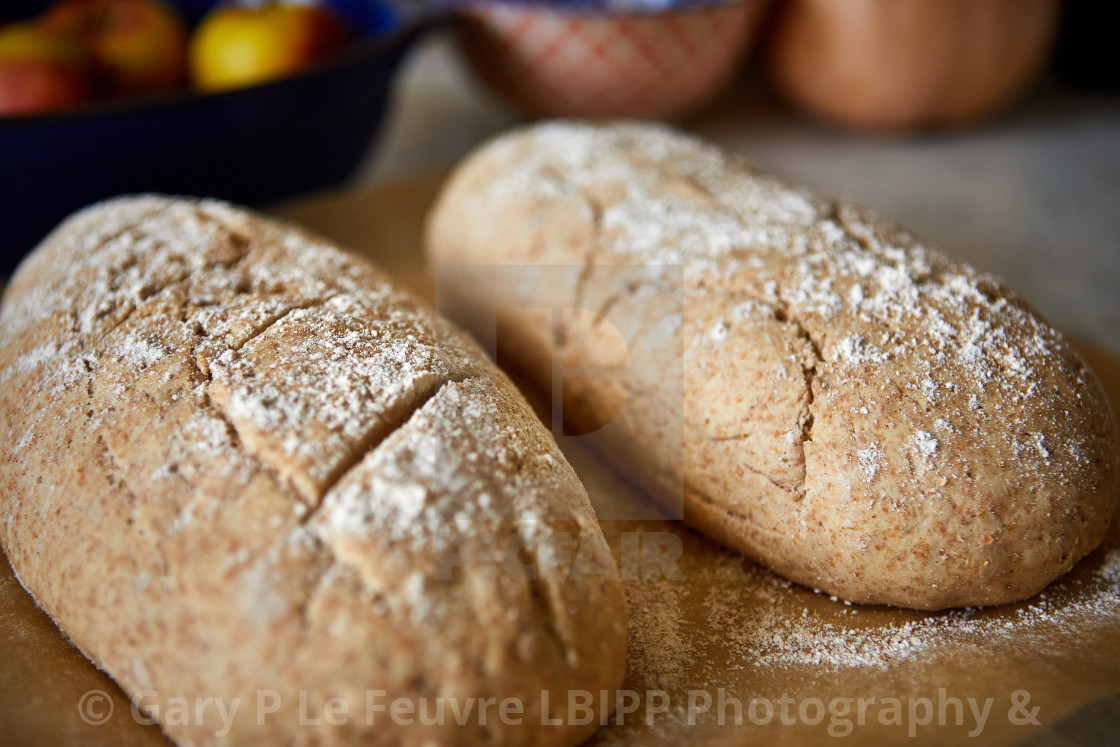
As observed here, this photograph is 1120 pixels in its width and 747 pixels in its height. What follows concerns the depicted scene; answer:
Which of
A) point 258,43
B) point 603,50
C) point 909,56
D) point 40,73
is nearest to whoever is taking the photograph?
point 40,73

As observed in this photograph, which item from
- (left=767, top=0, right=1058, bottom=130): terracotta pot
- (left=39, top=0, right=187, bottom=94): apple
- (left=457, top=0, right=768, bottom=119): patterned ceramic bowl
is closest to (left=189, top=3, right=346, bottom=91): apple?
(left=39, top=0, right=187, bottom=94): apple

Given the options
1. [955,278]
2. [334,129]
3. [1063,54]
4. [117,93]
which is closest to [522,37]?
[334,129]

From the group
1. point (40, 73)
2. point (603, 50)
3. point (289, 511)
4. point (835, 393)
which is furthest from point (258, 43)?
point (835, 393)

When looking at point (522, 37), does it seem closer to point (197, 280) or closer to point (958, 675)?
point (197, 280)

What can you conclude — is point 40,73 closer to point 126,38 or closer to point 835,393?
point 126,38

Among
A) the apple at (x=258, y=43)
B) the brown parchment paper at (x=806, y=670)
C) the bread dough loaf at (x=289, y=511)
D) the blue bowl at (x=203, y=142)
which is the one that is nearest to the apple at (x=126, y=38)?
the apple at (x=258, y=43)

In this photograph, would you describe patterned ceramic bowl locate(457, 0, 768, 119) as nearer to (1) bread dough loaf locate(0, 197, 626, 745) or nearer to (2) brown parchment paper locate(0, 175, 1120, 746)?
(1) bread dough loaf locate(0, 197, 626, 745)
